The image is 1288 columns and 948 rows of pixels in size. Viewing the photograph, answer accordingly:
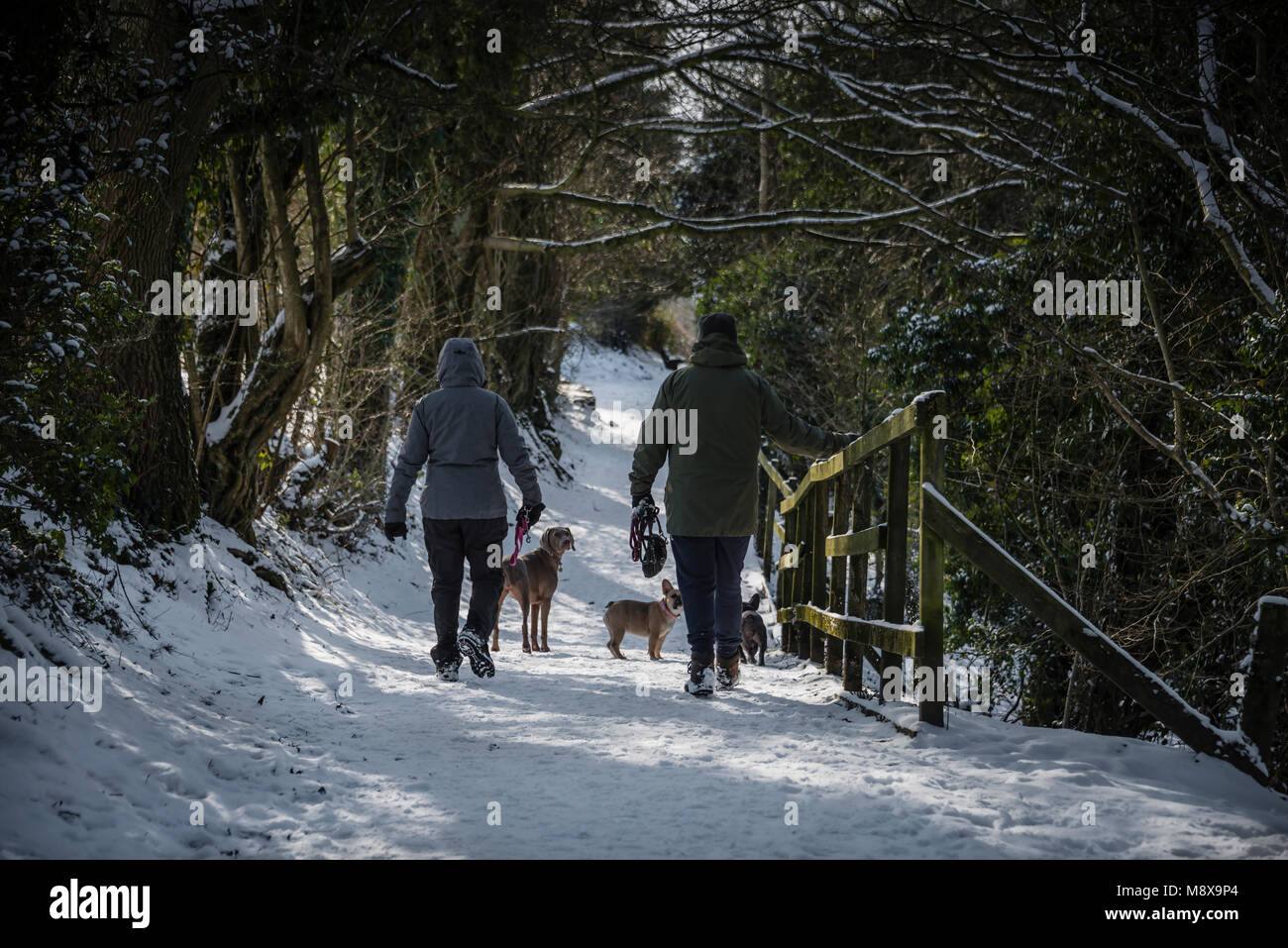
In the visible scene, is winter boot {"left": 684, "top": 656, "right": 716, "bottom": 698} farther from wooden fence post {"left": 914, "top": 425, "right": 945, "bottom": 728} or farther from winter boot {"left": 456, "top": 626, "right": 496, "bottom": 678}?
wooden fence post {"left": 914, "top": 425, "right": 945, "bottom": 728}

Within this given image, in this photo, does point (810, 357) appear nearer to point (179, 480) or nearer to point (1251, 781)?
point (179, 480)

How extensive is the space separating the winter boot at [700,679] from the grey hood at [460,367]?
2.40m

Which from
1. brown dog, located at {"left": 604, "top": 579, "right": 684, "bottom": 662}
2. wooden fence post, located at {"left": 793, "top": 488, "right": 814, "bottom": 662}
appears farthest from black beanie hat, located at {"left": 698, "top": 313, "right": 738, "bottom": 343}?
brown dog, located at {"left": 604, "top": 579, "right": 684, "bottom": 662}

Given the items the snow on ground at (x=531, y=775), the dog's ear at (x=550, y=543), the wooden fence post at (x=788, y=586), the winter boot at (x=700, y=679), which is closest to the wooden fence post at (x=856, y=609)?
the snow on ground at (x=531, y=775)

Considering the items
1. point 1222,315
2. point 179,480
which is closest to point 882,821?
point 1222,315

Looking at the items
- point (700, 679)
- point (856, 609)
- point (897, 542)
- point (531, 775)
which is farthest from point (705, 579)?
point (531, 775)

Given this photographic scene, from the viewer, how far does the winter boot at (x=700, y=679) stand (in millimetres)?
5887

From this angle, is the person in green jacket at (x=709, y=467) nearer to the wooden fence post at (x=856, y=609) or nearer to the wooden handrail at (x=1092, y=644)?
the wooden fence post at (x=856, y=609)

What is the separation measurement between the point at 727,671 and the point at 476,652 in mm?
1659

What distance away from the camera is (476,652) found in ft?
21.0

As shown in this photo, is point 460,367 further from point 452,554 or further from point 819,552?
point 819,552

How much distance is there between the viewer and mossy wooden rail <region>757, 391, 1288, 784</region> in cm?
368

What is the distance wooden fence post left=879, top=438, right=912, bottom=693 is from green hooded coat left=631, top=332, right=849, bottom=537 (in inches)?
35.9

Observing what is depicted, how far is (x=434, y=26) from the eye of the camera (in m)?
8.84
